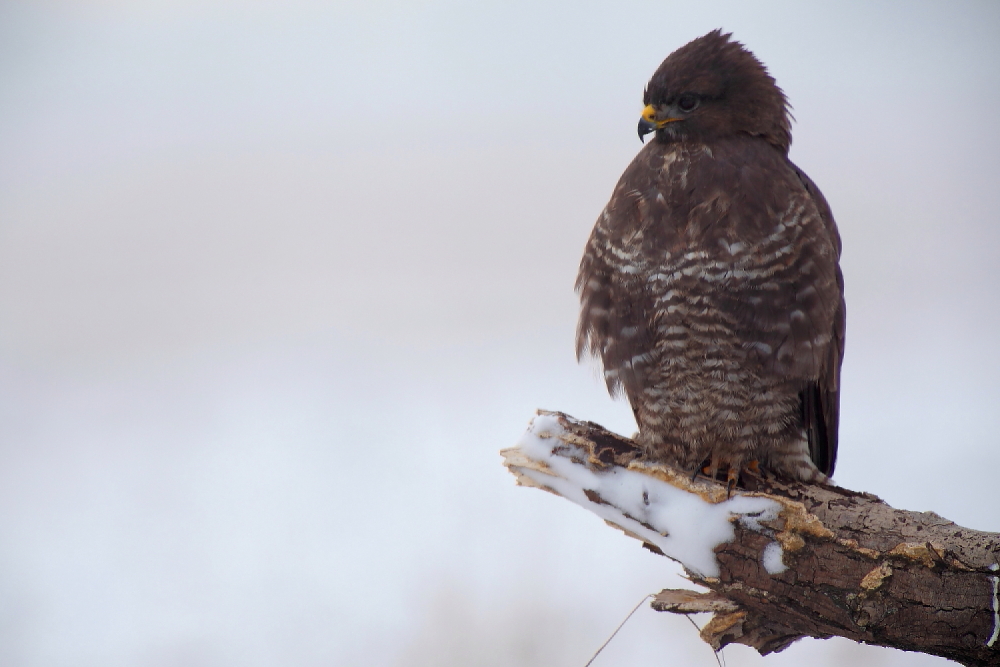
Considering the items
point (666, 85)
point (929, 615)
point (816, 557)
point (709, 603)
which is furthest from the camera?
point (666, 85)

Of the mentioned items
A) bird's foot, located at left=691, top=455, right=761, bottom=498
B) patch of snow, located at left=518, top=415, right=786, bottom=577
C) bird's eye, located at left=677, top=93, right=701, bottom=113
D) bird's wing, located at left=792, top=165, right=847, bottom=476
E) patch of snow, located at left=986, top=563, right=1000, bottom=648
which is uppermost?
bird's eye, located at left=677, top=93, right=701, bottom=113

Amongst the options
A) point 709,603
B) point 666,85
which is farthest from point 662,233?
point 709,603

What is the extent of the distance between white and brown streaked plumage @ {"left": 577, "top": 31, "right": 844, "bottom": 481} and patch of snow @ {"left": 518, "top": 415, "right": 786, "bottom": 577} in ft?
0.66

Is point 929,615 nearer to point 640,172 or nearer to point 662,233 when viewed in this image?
point 662,233

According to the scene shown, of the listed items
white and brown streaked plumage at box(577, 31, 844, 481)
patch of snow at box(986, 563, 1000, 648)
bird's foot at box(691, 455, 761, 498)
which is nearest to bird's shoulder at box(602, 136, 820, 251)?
white and brown streaked plumage at box(577, 31, 844, 481)

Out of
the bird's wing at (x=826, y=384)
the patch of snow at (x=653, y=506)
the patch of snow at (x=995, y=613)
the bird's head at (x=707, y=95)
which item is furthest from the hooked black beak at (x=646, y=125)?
the patch of snow at (x=995, y=613)

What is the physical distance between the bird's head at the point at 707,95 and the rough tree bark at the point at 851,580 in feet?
3.20

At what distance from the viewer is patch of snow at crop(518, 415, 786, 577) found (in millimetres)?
2129

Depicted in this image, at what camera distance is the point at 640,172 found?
8.06 feet

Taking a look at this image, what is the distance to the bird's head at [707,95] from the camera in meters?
2.40

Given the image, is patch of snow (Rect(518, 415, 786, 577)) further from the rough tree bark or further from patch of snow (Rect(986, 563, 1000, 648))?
patch of snow (Rect(986, 563, 1000, 648))

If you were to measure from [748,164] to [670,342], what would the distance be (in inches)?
21.3

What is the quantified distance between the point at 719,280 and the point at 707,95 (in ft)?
1.83

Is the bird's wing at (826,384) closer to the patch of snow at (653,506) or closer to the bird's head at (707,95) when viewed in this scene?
the bird's head at (707,95)
